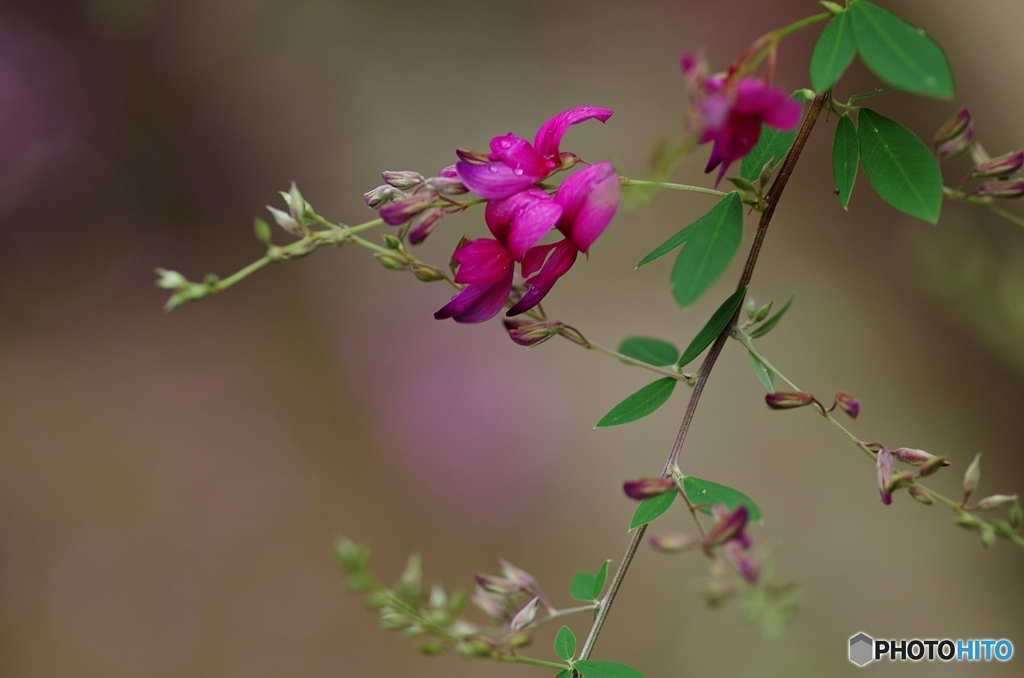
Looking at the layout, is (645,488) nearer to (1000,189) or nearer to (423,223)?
(423,223)

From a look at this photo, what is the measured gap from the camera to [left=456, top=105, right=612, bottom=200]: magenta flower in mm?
571

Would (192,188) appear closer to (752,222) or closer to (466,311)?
(752,222)

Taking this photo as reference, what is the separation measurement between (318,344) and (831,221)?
2104 millimetres

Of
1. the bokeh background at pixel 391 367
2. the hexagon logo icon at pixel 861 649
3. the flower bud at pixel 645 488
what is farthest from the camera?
the bokeh background at pixel 391 367

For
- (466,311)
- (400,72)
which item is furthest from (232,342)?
(466,311)

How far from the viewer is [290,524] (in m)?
2.75

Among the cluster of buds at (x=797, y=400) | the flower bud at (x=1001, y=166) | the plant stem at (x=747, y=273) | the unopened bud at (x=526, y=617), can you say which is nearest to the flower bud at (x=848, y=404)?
the cluster of buds at (x=797, y=400)

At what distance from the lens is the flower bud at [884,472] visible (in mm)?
566

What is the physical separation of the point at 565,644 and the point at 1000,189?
1.81ft

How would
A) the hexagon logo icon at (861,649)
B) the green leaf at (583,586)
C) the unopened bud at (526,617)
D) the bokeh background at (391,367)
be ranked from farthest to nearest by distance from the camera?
1. the bokeh background at (391,367)
2. the hexagon logo icon at (861,649)
3. the green leaf at (583,586)
4. the unopened bud at (526,617)

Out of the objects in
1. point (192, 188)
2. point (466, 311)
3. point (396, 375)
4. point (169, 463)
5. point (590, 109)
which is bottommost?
point (169, 463)

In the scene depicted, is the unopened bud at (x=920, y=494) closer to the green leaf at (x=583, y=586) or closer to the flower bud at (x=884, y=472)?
the flower bud at (x=884, y=472)

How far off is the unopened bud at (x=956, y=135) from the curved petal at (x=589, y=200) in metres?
0.26

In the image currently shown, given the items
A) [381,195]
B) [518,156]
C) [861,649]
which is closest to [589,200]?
[518,156]
